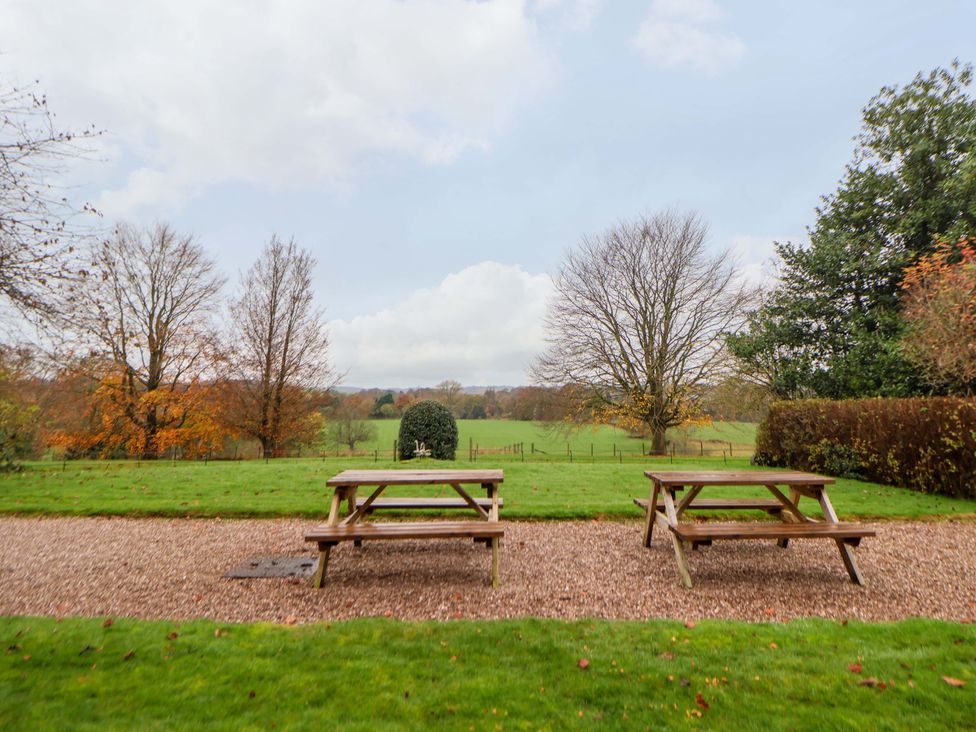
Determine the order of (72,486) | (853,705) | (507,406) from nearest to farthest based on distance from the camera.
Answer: (853,705)
(72,486)
(507,406)

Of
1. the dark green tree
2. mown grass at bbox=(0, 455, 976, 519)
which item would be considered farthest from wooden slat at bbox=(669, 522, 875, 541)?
the dark green tree

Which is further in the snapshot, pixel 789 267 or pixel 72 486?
pixel 789 267

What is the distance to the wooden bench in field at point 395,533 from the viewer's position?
4.61m

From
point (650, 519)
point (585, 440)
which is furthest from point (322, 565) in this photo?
point (585, 440)

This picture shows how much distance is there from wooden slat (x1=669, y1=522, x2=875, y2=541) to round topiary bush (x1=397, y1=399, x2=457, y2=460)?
10.8 meters

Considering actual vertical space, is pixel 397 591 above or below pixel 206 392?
below

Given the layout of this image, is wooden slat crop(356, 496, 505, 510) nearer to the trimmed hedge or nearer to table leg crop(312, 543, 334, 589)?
table leg crop(312, 543, 334, 589)

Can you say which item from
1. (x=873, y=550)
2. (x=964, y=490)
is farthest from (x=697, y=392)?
(x=873, y=550)

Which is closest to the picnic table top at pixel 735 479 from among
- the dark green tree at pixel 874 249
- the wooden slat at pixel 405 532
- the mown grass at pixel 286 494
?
the wooden slat at pixel 405 532

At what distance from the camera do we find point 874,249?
58.1 ft

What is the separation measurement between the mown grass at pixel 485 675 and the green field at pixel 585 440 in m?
19.1

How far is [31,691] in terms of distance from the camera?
268cm

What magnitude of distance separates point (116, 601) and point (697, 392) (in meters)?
21.7

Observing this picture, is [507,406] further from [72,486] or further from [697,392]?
[72,486]
